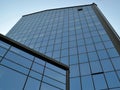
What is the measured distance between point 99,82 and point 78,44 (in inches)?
501

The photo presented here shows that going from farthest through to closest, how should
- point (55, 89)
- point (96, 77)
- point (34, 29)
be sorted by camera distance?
point (34, 29) < point (96, 77) < point (55, 89)

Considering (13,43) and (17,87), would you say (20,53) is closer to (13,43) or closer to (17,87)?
(13,43)

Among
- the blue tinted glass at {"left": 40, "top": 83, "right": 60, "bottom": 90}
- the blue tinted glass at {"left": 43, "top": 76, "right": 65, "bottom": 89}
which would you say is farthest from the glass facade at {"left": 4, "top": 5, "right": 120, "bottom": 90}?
the blue tinted glass at {"left": 40, "top": 83, "right": 60, "bottom": 90}

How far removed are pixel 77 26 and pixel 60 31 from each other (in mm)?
4311

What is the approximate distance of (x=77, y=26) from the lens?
45.4 m

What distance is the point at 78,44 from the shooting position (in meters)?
36.5

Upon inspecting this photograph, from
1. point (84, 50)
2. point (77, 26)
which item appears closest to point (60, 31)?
point (77, 26)

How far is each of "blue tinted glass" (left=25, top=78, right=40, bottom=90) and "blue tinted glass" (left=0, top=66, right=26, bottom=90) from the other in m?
0.53

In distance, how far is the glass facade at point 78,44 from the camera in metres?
25.8

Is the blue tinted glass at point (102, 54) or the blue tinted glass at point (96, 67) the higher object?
the blue tinted glass at point (102, 54)

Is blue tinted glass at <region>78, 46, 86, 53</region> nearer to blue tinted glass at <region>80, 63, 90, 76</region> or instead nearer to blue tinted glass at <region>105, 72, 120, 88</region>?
blue tinted glass at <region>80, 63, 90, 76</region>

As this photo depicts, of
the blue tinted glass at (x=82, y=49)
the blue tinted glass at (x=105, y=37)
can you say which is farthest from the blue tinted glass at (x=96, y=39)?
the blue tinted glass at (x=82, y=49)

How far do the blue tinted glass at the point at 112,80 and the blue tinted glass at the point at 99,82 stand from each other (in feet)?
2.10

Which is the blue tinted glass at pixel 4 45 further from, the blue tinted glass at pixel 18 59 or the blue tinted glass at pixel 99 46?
the blue tinted glass at pixel 99 46
